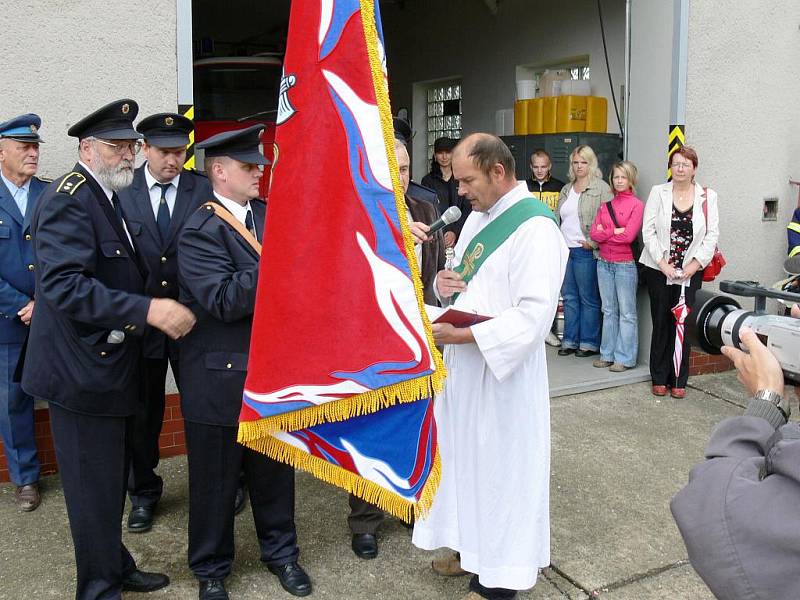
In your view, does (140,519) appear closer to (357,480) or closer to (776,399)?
(357,480)

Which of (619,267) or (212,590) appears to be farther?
(619,267)

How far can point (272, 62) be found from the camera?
816 centimetres

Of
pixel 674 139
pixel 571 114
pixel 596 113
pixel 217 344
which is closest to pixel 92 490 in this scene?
pixel 217 344

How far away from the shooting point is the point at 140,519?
155 inches

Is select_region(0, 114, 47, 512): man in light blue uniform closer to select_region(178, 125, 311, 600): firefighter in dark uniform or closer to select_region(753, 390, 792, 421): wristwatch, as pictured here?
select_region(178, 125, 311, 600): firefighter in dark uniform

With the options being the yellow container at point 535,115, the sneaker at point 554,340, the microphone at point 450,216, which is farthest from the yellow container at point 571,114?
the microphone at point 450,216

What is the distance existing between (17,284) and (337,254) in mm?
2466

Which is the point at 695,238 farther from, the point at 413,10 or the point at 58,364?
the point at 413,10

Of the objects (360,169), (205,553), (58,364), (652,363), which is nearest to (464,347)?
(360,169)

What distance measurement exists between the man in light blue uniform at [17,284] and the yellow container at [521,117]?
536 centimetres

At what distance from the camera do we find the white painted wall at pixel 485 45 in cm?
825

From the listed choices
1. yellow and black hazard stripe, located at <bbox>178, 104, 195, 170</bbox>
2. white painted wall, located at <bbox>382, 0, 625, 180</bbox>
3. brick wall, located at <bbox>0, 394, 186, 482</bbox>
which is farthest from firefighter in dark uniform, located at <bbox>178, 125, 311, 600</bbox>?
white painted wall, located at <bbox>382, 0, 625, 180</bbox>

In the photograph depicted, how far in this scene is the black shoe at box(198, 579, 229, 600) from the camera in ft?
10.6

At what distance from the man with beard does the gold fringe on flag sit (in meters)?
0.60
